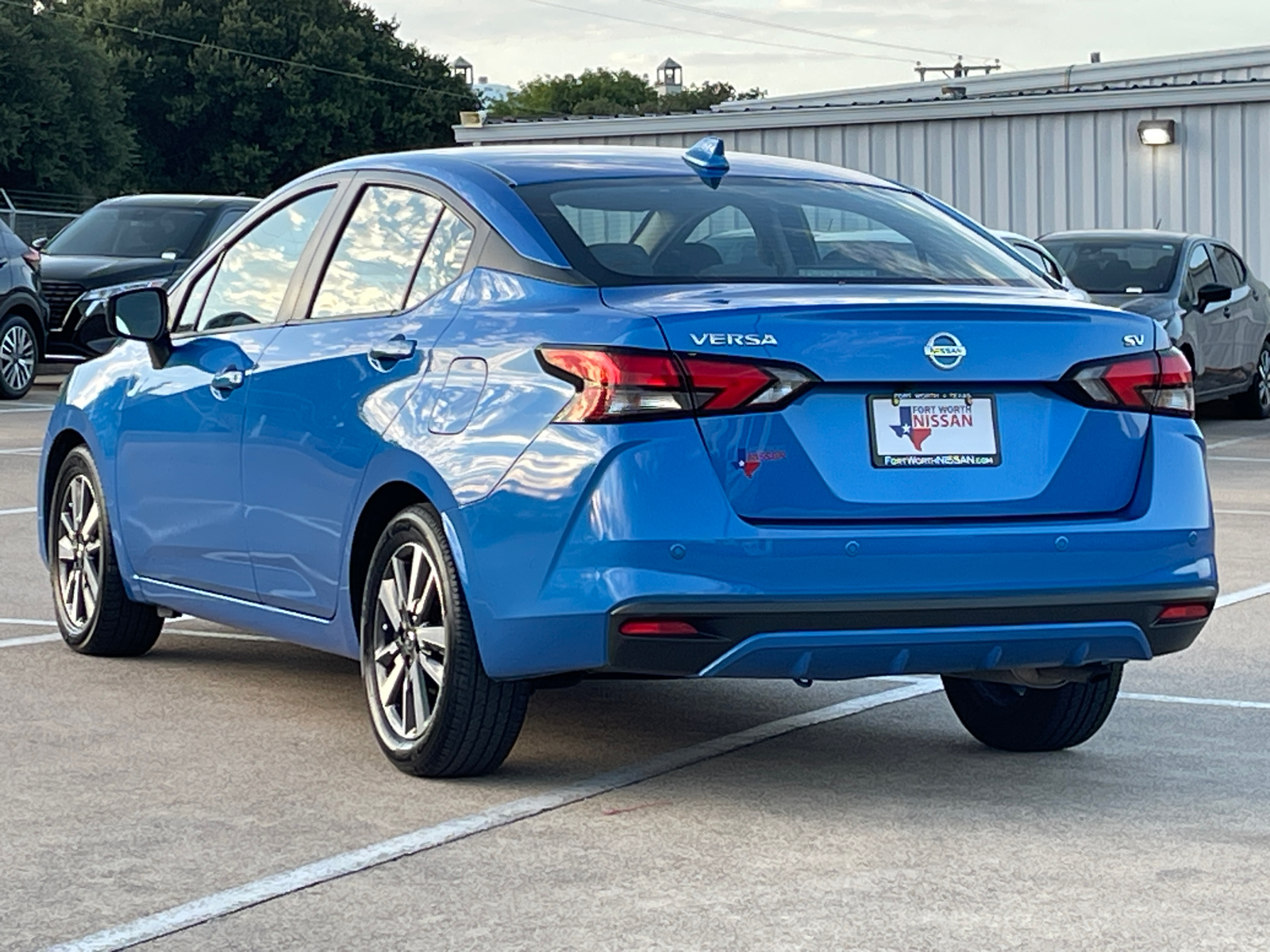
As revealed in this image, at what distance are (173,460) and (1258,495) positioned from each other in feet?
28.6

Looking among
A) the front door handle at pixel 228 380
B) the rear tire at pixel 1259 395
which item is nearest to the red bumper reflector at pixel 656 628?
the front door handle at pixel 228 380

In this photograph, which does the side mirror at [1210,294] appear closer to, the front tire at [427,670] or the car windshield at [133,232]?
the car windshield at [133,232]

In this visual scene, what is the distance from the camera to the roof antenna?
625cm

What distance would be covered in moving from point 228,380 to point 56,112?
64399mm

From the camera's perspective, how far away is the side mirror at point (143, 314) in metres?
7.11

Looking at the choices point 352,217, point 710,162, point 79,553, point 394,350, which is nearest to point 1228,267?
point 79,553

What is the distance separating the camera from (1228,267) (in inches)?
798

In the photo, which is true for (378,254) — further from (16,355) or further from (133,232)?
(133,232)

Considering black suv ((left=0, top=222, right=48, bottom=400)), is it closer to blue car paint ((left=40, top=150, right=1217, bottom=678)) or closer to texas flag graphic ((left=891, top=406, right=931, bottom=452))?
blue car paint ((left=40, top=150, right=1217, bottom=678))

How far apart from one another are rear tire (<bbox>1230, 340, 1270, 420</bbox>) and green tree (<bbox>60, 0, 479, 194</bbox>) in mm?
64488

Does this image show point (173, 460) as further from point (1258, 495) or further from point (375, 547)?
point (1258, 495)

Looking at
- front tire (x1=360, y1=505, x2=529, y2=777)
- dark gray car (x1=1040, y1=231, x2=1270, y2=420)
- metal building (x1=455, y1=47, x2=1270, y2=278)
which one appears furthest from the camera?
metal building (x1=455, y1=47, x2=1270, y2=278)

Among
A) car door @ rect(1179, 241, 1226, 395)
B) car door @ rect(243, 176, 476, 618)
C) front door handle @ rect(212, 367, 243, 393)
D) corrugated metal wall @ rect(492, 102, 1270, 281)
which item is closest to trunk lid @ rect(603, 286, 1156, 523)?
car door @ rect(243, 176, 476, 618)

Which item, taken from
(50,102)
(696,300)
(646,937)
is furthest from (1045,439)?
(50,102)
